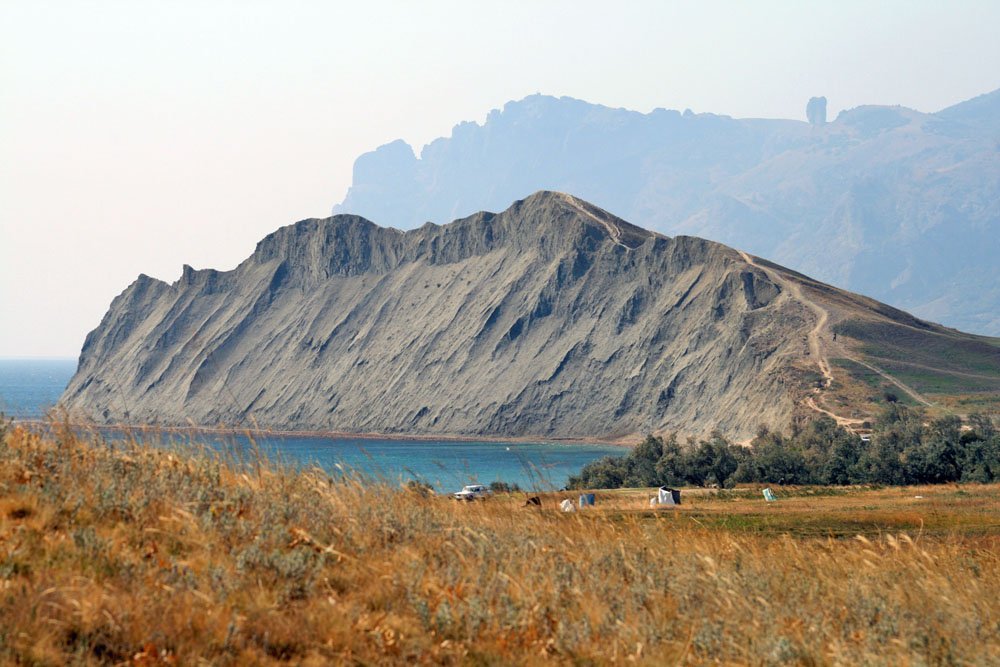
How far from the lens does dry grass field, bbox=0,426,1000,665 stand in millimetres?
5410

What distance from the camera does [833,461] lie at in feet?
192

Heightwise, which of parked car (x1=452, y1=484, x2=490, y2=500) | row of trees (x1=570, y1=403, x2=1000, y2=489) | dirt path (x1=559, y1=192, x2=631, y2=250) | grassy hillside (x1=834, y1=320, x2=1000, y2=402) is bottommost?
row of trees (x1=570, y1=403, x2=1000, y2=489)

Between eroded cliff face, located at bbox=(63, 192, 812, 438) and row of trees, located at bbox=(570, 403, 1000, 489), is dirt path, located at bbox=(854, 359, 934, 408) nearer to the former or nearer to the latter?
eroded cliff face, located at bbox=(63, 192, 812, 438)

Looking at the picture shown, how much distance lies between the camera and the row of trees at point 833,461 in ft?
180

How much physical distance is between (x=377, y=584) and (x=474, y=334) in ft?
410

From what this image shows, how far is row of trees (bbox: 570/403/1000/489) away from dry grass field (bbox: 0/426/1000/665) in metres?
44.0

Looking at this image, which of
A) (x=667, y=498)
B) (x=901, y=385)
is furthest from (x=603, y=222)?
(x=667, y=498)

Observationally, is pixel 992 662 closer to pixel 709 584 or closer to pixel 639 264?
pixel 709 584

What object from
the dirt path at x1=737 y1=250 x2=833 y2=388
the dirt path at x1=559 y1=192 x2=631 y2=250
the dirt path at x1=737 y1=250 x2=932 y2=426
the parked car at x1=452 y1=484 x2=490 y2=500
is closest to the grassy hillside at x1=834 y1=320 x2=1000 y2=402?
the dirt path at x1=737 y1=250 x2=932 y2=426

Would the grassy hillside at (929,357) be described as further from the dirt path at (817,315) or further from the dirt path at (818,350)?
the dirt path at (817,315)

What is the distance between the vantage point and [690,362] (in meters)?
113

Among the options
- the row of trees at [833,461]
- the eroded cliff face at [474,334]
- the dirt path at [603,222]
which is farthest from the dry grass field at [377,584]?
the dirt path at [603,222]

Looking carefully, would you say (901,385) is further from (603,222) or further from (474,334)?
(474,334)

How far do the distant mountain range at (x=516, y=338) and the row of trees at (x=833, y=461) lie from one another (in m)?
17.2
